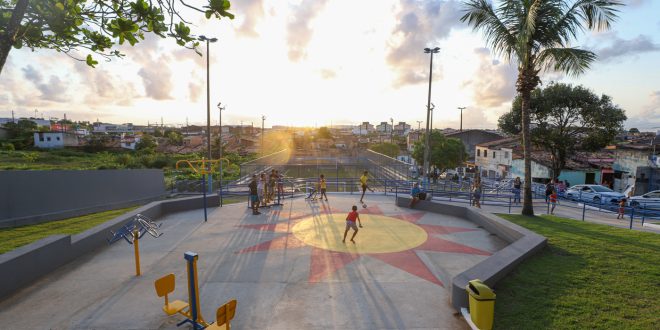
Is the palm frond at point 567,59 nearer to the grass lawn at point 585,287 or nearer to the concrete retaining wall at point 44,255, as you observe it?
the grass lawn at point 585,287

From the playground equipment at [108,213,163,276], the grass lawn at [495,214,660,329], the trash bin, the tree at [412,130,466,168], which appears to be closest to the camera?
the trash bin

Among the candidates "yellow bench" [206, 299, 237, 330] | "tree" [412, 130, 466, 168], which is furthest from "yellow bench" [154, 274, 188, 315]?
"tree" [412, 130, 466, 168]

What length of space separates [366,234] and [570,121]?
29.0 meters

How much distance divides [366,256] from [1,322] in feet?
27.1

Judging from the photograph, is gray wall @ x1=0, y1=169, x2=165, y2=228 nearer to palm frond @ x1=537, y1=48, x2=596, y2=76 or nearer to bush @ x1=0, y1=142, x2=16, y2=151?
palm frond @ x1=537, y1=48, x2=596, y2=76

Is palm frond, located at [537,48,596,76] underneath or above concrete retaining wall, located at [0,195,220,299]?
above

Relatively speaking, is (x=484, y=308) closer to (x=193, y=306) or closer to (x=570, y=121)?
(x=193, y=306)

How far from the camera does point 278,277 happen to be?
8.59 meters

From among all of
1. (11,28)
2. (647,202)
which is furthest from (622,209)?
(11,28)

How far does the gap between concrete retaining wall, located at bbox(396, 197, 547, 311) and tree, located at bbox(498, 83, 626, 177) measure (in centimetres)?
2238

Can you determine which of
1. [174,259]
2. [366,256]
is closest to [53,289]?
[174,259]

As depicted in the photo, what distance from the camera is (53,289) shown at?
7875mm

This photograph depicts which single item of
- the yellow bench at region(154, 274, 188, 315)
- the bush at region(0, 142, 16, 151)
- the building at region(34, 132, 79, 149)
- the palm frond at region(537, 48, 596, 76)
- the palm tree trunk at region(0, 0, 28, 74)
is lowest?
the yellow bench at region(154, 274, 188, 315)

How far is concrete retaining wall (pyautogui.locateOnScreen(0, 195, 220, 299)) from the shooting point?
7.52m
